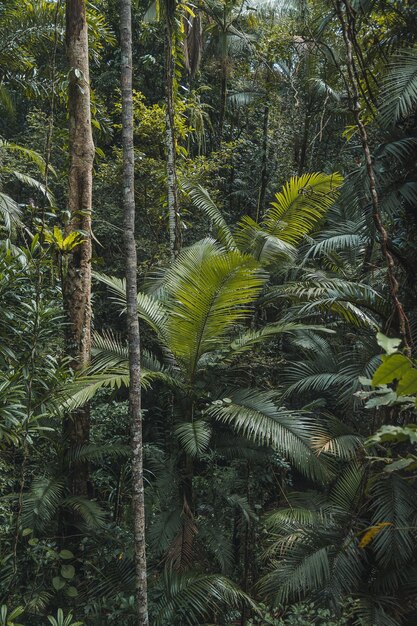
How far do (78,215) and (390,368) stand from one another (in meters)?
4.35

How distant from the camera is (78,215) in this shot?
5.11 m

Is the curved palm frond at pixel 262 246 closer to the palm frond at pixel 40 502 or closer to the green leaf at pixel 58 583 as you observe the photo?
the palm frond at pixel 40 502

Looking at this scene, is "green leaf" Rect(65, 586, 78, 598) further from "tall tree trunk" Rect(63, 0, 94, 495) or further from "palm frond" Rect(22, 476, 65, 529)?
"tall tree trunk" Rect(63, 0, 94, 495)

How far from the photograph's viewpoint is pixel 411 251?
5328mm

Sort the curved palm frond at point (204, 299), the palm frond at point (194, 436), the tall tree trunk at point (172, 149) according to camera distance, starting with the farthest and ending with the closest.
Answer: the tall tree trunk at point (172, 149) < the curved palm frond at point (204, 299) < the palm frond at point (194, 436)

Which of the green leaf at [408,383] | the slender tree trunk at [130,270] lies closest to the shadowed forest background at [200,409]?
the slender tree trunk at [130,270]

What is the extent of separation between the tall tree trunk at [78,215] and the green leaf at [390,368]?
163 inches

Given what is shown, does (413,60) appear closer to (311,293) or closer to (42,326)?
(311,293)

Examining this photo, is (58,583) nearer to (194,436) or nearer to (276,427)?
(194,436)

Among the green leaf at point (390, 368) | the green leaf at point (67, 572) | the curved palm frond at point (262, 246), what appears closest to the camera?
the green leaf at point (390, 368)

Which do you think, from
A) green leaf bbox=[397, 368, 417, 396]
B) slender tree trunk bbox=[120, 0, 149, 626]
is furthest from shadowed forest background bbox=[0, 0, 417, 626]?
green leaf bbox=[397, 368, 417, 396]

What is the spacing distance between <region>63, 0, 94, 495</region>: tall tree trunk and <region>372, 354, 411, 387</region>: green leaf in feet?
13.6

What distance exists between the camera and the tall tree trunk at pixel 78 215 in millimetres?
5023

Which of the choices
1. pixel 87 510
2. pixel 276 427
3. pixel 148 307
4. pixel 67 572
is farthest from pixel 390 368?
pixel 148 307
